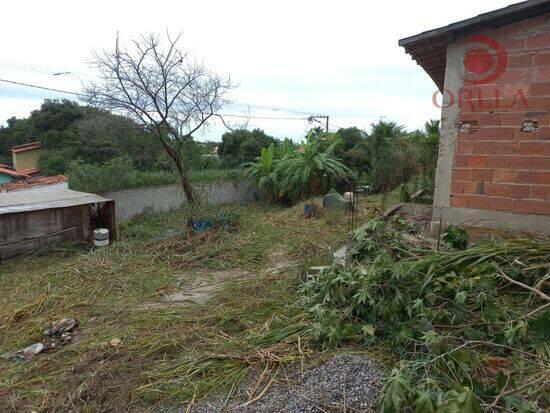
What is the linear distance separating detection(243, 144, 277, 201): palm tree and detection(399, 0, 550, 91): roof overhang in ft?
28.8

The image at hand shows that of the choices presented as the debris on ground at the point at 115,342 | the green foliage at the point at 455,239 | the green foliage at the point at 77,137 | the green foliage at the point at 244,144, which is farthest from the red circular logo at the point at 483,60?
the green foliage at the point at 244,144

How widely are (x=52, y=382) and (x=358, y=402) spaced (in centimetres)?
245

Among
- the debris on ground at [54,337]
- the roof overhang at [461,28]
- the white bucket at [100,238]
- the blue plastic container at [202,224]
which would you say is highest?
the roof overhang at [461,28]

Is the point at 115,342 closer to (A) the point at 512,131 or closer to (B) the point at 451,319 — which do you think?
(B) the point at 451,319

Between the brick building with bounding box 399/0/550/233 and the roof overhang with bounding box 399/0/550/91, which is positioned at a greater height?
the roof overhang with bounding box 399/0/550/91

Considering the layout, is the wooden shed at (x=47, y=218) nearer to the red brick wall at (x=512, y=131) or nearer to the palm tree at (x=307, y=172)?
the palm tree at (x=307, y=172)

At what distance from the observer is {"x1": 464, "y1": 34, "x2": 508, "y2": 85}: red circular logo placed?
361 cm

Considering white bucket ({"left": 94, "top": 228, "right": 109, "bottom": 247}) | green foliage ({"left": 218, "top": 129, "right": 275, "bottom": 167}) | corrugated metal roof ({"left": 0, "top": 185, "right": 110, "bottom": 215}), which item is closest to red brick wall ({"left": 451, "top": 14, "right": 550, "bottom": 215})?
white bucket ({"left": 94, "top": 228, "right": 109, "bottom": 247})

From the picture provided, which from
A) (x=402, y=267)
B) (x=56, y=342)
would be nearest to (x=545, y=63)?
(x=402, y=267)

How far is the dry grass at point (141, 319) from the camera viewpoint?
2748 mm

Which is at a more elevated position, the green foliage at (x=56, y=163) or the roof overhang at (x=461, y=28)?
the roof overhang at (x=461, y=28)

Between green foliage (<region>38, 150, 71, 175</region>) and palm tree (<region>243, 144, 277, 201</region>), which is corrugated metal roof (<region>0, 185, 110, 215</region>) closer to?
palm tree (<region>243, 144, 277, 201</region>)

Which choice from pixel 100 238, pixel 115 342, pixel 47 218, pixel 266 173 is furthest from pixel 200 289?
pixel 266 173

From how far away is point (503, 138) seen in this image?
11.9 ft
